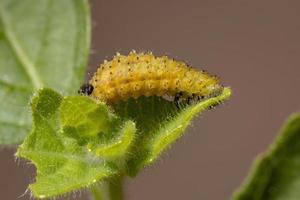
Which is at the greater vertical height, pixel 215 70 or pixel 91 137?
pixel 215 70

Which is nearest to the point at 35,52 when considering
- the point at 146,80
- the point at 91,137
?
the point at 146,80

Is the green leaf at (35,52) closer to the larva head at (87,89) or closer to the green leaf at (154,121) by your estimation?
→ the larva head at (87,89)

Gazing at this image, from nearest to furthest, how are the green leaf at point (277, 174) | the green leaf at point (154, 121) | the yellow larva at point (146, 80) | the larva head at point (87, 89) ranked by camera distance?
1. the green leaf at point (277, 174)
2. the green leaf at point (154, 121)
3. the yellow larva at point (146, 80)
4. the larva head at point (87, 89)

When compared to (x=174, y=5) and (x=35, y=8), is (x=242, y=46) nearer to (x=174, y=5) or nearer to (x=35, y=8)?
(x=174, y=5)

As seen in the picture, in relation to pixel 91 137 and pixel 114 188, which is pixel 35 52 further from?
pixel 114 188

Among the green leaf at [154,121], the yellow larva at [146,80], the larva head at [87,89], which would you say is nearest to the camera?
the green leaf at [154,121]

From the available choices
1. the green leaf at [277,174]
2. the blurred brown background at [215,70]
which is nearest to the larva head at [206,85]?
the green leaf at [277,174]

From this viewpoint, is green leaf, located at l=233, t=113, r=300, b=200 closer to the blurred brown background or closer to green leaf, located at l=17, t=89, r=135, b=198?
green leaf, located at l=17, t=89, r=135, b=198
